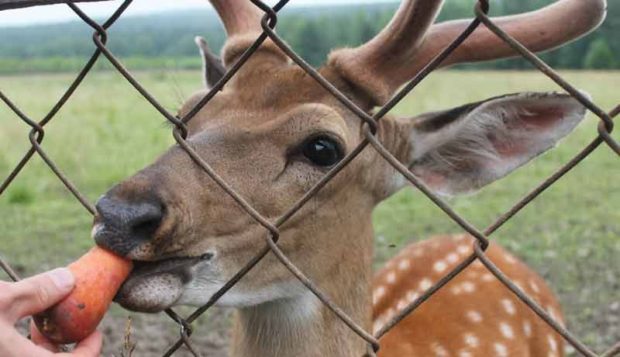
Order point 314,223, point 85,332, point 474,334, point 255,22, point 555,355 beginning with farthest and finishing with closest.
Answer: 1. point 555,355
2. point 474,334
3. point 255,22
4. point 314,223
5. point 85,332

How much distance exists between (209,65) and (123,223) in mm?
1323

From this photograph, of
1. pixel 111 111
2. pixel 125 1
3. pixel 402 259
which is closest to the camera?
pixel 125 1

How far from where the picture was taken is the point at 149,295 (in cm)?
174

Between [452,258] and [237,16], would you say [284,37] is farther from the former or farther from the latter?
[237,16]

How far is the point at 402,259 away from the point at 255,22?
1913mm

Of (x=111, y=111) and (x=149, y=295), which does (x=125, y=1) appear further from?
(x=111, y=111)

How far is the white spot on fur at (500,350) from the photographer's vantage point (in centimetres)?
359

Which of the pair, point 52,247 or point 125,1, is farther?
point 52,247

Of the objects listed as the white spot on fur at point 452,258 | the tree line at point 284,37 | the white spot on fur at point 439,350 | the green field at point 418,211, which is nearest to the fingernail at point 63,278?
the tree line at point 284,37

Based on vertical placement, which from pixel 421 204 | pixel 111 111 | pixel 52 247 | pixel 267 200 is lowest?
pixel 111 111

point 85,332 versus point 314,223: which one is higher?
point 85,332

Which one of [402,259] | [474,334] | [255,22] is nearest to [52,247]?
[402,259]

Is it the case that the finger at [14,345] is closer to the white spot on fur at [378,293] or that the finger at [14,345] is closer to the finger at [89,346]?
the finger at [89,346]

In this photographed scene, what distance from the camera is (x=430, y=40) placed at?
7.09 ft
